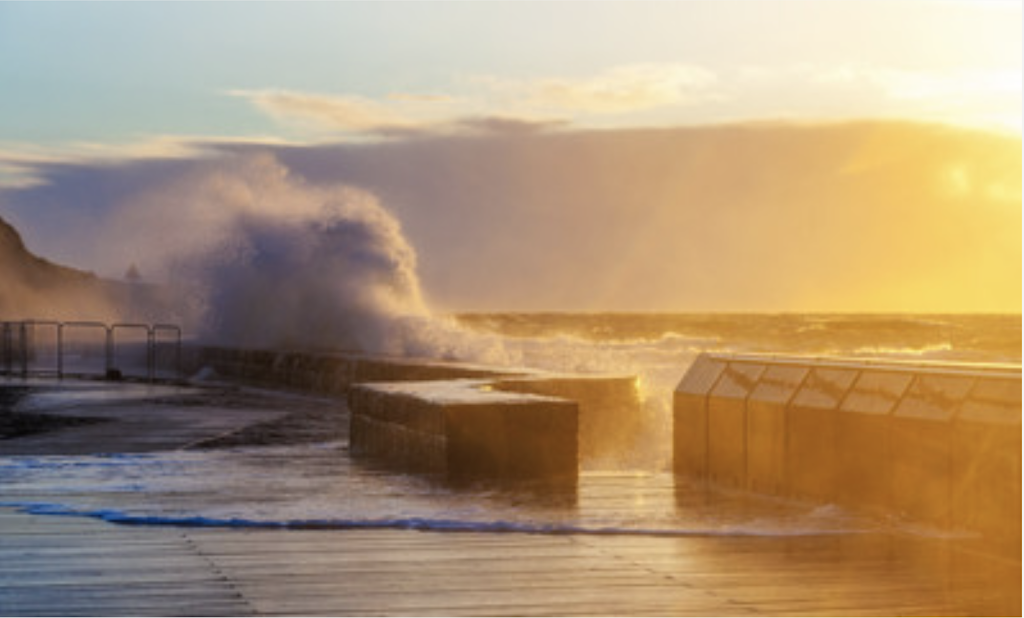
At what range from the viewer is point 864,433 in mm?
7473

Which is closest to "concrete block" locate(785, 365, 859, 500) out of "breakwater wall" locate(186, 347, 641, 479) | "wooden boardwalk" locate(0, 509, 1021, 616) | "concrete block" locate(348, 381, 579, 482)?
"wooden boardwalk" locate(0, 509, 1021, 616)

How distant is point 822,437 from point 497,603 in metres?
3.13

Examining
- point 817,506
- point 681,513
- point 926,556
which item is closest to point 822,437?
point 817,506

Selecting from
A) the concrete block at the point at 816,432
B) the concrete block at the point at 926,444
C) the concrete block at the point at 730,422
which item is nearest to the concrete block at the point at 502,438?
the concrete block at the point at 730,422

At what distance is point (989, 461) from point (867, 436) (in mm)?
932

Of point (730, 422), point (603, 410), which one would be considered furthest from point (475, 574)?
point (603, 410)

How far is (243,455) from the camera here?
10.6m

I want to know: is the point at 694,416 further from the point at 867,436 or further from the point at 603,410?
the point at 603,410

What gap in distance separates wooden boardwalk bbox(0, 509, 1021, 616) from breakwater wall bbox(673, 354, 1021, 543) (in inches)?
19.3

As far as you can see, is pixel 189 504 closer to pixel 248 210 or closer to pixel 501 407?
pixel 501 407

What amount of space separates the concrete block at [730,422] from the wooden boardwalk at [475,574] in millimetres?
1944

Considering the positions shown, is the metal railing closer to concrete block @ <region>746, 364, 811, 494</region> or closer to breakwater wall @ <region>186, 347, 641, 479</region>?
breakwater wall @ <region>186, 347, 641, 479</region>

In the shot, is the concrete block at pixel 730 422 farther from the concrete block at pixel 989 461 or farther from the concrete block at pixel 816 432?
the concrete block at pixel 989 461

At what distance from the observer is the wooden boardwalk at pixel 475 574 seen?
506 cm
